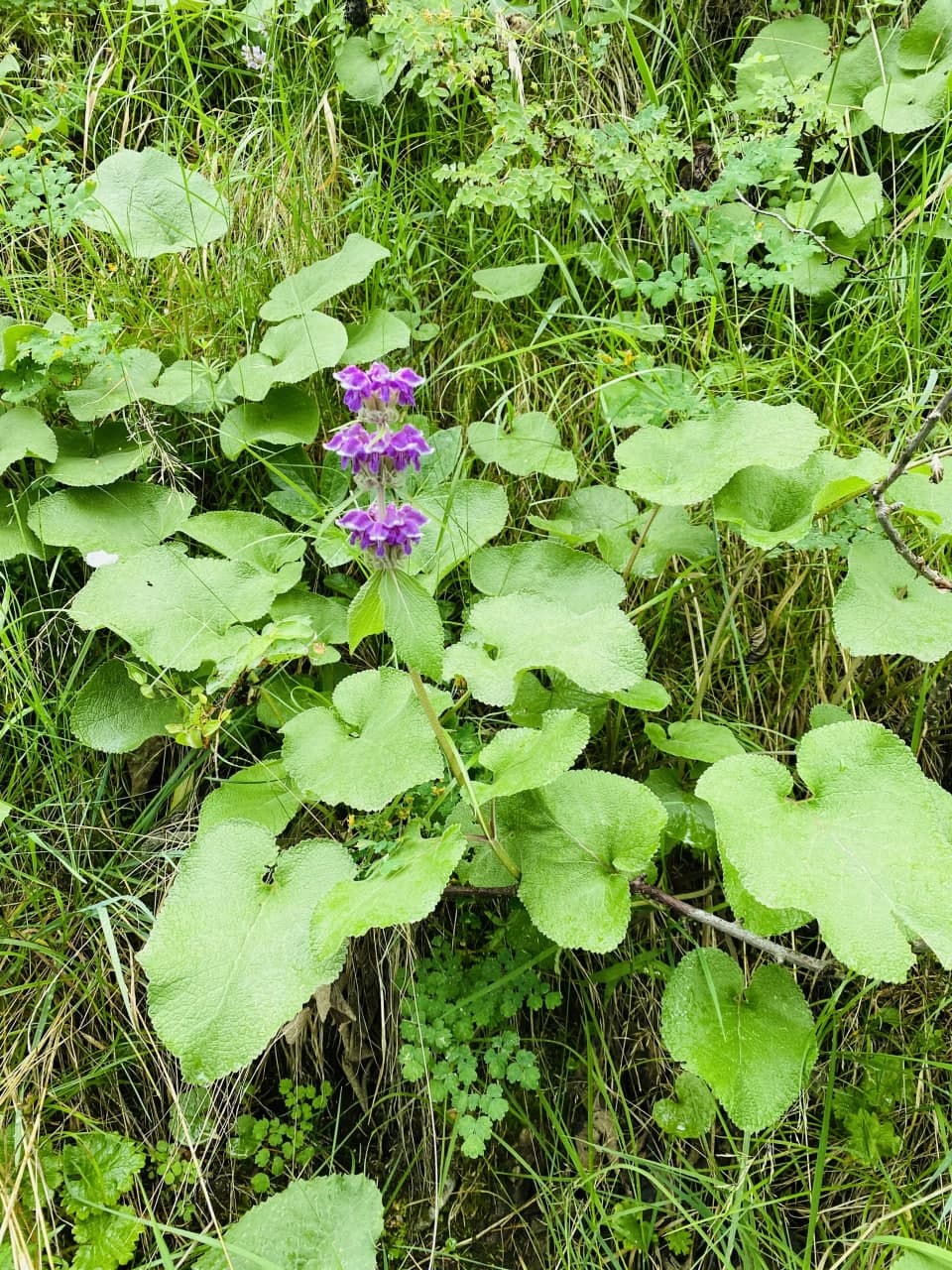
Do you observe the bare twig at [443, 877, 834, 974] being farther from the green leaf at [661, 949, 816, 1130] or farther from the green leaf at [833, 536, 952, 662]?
the green leaf at [833, 536, 952, 662]

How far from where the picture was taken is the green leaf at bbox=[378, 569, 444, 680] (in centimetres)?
135

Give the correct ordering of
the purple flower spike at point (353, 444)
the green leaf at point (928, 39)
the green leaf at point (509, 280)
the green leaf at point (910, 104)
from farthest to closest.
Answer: the green leaf at point (928, 39), the green leaf at point (910, 104), the green leaf at point (509, 280), the purple flower spike at point (353, 444)

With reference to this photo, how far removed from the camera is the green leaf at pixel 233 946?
4.67 feet

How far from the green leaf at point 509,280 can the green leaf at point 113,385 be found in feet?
2.46

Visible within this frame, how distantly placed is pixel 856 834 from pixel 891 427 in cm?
103

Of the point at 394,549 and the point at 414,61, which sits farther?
the point at 414,61

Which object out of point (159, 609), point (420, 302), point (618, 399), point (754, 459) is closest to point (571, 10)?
point (420, 302)

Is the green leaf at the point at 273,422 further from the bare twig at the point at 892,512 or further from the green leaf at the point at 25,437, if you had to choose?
the bare twig at the point at 892,512

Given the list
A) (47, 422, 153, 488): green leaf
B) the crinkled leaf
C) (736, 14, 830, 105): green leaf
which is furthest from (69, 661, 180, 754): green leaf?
(736, 14, 830, 105): green leaf

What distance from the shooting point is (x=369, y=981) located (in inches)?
72.8

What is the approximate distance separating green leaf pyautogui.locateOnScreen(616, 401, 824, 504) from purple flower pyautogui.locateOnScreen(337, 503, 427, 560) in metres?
0.53

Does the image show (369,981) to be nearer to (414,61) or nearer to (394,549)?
(394,549)

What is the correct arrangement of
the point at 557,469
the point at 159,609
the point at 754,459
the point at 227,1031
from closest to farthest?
1. the point at 227,1031
2. the point at 754,459
3. the point at 159,609
4. the point at 557,469

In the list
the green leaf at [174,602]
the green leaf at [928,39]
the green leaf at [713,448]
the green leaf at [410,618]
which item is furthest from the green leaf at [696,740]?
the green leaf at [928,39]
